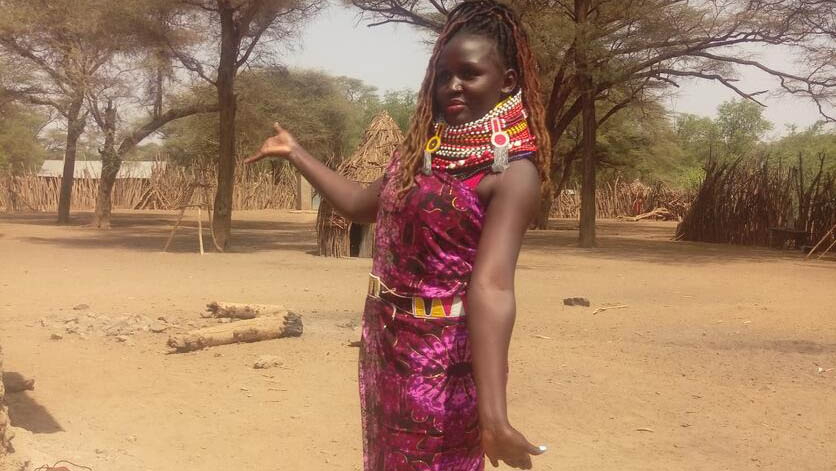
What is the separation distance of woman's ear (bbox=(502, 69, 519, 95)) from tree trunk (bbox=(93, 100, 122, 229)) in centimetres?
1898

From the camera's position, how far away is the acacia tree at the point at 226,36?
14867 mm

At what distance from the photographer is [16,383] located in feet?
15.3

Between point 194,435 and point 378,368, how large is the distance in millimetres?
2897

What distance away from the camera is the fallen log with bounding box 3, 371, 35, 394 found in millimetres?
4605

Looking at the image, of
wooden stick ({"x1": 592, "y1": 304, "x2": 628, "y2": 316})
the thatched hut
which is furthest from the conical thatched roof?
wooden stick ({"x1": 592, "y1": 304, "x2": 628, "y2": 316})

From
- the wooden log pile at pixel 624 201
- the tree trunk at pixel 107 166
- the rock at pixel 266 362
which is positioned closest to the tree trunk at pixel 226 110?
the tree trunk at pixel 107 166

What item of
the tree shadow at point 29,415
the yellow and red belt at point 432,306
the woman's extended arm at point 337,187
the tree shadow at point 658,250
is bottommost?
the tree shadow at point 29,415

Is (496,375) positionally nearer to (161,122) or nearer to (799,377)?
(799,377)

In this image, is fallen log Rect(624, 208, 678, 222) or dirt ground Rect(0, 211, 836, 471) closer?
dirt ground Rect(0, 211, 836, 471)

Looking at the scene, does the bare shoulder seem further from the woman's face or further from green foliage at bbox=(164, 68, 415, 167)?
green foliage at bbox=(164, 68, 415, 167)

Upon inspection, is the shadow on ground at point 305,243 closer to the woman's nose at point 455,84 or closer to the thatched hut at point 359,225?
the thatched hut at point 359,225

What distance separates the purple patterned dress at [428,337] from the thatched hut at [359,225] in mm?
11862

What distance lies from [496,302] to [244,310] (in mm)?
5821

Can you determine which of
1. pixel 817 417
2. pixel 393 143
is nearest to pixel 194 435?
pixel 817 417
